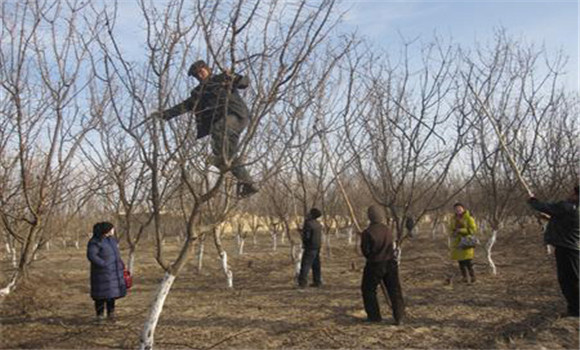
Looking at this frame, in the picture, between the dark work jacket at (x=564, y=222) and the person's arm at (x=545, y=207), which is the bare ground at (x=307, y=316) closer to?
the dark work jacket at (x=564, y=222)

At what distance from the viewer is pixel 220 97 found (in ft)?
12.2

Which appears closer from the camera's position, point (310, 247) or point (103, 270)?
point (103, 270)

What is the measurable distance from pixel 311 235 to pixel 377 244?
302 cm

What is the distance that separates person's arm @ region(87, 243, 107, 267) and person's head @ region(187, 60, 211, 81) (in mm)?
3230

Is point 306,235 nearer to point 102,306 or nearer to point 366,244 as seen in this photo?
point 366,244

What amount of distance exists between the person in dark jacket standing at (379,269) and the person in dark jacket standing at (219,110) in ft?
7.25

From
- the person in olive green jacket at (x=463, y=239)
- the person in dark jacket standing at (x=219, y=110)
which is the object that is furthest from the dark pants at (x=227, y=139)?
the person in olive green jacket at (x=463, y=239)

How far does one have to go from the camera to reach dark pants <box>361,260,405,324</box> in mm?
5449

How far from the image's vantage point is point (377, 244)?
18.0ft

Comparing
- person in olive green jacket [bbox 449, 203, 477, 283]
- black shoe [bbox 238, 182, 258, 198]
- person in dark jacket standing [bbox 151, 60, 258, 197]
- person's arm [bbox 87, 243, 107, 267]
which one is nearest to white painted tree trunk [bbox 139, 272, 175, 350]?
black shoe [bbox 238, 182, 258, 198]

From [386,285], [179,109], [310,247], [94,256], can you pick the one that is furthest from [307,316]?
[179,109]

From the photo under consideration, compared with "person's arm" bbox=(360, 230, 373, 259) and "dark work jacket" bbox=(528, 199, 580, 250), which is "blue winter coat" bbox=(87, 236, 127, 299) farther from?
"dark work jacket" bbox=(528, 199, 580, 250)

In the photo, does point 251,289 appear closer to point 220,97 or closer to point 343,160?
point 343,160

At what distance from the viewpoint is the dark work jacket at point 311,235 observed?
839cm
